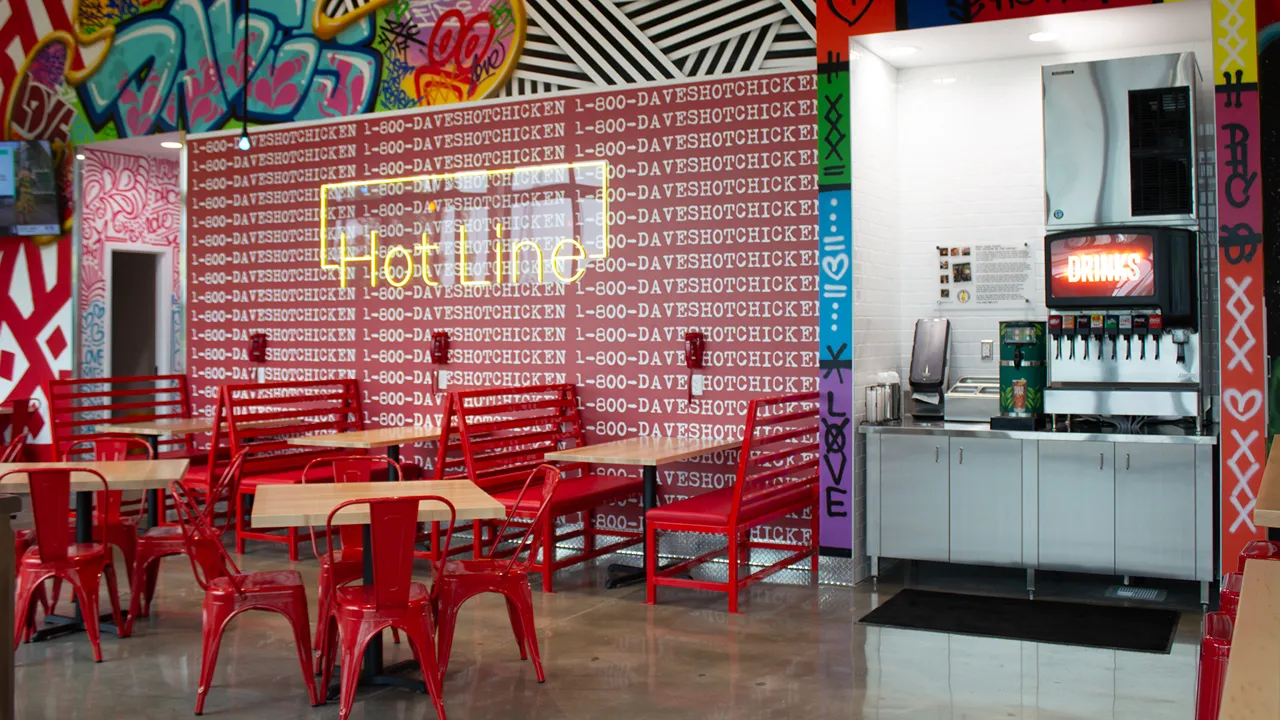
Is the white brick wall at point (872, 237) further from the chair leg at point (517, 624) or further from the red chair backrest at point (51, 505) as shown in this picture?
the red chair backrest at point (51, 505)

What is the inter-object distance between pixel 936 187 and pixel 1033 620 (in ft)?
9.43

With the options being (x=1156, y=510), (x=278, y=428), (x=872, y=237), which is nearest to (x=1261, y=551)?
(x=1156, y=510)

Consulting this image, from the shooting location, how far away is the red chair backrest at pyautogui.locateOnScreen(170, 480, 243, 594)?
193 inches

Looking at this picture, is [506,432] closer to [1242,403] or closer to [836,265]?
[836,265]

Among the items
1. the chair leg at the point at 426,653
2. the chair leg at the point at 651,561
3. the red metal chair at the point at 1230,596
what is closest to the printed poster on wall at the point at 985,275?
the chair leg at the point at 651,561

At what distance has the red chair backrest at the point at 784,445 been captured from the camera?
685 cm

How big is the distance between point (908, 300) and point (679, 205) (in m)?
1.61

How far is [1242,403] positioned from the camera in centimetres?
600

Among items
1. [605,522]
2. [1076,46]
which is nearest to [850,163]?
[1076,46]

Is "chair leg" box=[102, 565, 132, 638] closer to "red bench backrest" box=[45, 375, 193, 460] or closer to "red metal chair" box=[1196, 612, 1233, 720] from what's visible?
"red bench backrest" box=[45, 375, 193, 460]

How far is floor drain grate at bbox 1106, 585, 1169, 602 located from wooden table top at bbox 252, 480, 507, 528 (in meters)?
3.74

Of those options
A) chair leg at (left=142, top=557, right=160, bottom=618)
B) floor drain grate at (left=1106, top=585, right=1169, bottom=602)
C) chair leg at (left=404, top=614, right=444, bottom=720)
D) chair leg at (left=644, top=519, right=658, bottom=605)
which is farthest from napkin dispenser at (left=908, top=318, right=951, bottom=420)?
chair leg at (left=142, top=557, right=160, bottom=618)

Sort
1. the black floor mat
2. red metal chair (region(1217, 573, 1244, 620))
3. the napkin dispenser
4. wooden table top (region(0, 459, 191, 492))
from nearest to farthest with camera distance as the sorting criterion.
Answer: red metal chair (region(1217, 573, 1244, 620)) < wooden table top (region(0, 459, 191, 492)) < the black floor mat < the napkin dispenser

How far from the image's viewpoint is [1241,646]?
1966 millimetres
